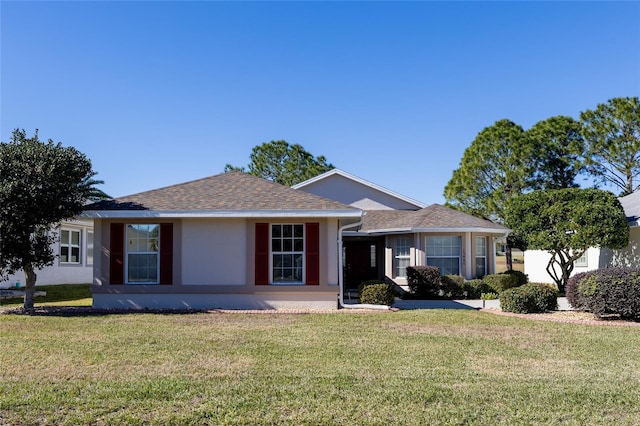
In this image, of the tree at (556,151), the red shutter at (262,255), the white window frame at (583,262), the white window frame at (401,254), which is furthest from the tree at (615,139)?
the red shutter at (262,255)

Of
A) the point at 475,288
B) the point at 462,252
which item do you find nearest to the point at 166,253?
the point at 475,288

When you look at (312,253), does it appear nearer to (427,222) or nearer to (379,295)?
(379,295)

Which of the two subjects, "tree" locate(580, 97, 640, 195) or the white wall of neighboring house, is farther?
"tree" locate(580, 97, 640, 195)

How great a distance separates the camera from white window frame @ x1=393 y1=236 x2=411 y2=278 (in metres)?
20.7

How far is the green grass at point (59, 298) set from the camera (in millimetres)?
16578

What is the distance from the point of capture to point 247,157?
50.4m

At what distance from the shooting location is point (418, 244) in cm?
2014

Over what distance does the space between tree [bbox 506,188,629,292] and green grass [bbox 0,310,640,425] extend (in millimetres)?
8524

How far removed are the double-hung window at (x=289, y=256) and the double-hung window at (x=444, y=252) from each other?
7.31m

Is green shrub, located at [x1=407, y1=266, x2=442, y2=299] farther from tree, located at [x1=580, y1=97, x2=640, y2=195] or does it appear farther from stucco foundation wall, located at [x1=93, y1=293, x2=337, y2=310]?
tree, located at [x1=580, y1=97, x2=640, y2=195]

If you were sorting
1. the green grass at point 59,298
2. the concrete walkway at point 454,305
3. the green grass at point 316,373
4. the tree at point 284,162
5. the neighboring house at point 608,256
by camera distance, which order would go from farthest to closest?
the tree at point 284,162
the neighboring house at point 608,256
the green grass at point 59,298
the concrete walkway at point 454,305
the green grass at point 316,373

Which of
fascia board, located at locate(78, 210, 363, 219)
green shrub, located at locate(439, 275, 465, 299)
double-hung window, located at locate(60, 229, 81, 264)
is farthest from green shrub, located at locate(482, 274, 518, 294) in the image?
double-hung window, located at locate(60, 229, 81, 264)

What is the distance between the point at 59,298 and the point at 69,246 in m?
6.90

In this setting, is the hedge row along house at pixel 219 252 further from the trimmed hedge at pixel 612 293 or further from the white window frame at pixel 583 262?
the white window frame at pixel 583 262
